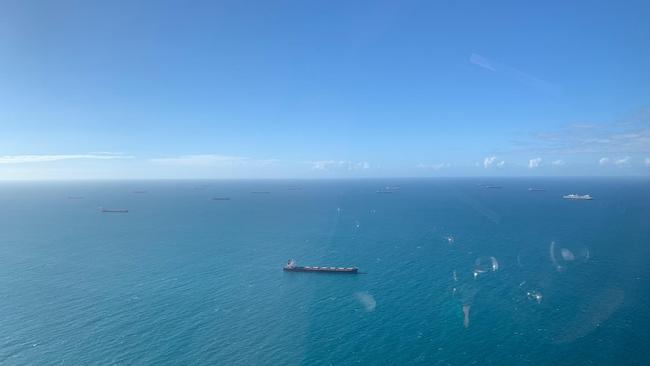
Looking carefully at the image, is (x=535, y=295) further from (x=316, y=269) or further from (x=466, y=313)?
(x=316, y=269)

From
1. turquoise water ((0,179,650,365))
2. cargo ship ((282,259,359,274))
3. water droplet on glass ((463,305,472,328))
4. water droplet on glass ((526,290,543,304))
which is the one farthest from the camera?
cargo ship ((282,259,359,274))

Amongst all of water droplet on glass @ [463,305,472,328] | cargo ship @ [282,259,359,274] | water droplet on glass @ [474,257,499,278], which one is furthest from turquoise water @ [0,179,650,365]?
cargo ship @ [282,259,359,274]

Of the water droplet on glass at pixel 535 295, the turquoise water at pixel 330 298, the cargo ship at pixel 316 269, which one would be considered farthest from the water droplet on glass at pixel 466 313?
the cargo ship at pixel 316 269

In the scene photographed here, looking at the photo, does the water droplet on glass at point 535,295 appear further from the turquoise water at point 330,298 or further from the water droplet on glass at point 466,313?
the water droplet on glass at point 466,313

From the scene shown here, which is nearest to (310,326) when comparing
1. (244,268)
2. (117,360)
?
(117,360)

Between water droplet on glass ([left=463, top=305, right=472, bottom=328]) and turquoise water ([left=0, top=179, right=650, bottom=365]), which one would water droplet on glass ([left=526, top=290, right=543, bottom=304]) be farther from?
water droplet on glass ([left=463, top=305, right=472, bottom=328])

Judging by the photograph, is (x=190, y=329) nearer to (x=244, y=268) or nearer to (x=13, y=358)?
(x=13, y=358)

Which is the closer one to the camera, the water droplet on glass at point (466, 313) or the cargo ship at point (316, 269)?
the water droplet on glass at point (466, 313)

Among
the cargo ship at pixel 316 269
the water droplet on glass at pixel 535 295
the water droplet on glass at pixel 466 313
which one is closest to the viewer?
Result: the water droplet on glass at pixel 466 313
